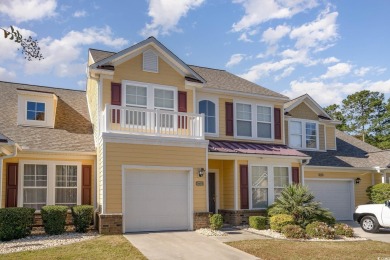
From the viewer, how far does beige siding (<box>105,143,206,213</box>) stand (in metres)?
14.6

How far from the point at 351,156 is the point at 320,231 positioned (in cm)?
1033

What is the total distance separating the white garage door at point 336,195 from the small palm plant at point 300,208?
4.48 metres

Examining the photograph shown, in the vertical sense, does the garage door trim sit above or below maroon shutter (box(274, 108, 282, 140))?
below

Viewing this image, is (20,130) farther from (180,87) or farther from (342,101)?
(342,101)

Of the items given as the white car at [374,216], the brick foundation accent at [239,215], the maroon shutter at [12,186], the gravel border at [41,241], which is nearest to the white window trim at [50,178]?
the maroon shutter at [12,186]

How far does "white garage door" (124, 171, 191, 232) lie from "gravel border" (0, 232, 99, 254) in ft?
5.40

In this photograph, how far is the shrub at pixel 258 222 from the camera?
16703mm

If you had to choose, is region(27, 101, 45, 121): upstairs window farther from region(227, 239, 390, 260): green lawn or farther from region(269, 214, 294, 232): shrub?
region(269, 214, 294, 232): shrub

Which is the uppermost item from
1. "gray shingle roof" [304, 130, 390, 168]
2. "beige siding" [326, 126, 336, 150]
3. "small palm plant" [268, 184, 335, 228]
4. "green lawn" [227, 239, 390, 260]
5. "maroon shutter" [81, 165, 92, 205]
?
"beige siding" [326, 126, 336, 150]

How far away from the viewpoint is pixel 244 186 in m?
18.3

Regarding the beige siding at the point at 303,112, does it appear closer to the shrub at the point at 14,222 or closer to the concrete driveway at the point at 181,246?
the concrete driveway at the point at 181,246

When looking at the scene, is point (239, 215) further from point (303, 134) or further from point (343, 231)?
point (303, 134)

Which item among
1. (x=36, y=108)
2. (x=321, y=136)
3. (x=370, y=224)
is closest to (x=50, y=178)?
(x=36, y=108)

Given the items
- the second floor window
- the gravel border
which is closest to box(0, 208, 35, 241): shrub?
the gravel border
